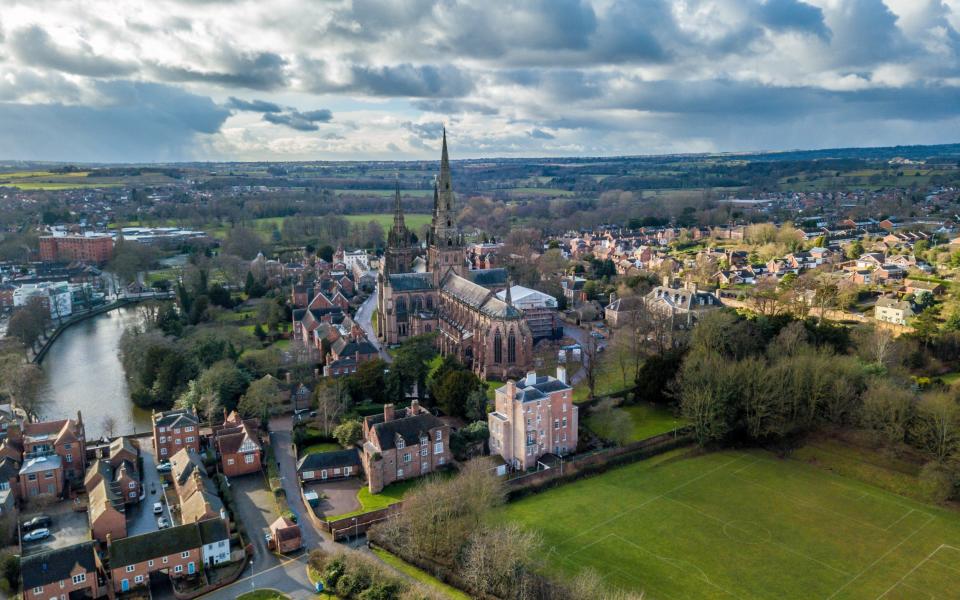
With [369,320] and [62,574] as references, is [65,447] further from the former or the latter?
[369,320]

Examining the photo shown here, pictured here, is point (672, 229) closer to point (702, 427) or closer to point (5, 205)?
point (702, 427)

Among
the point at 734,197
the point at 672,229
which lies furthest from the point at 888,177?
the point at 672,229

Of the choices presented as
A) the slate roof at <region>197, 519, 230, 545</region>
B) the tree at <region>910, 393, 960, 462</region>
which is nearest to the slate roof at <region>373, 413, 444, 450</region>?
the slate roof at <region>197, 519, 230, 545</region>

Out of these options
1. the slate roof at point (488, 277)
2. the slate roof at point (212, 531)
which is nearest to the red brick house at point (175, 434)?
the slate roof at point (212, 531)

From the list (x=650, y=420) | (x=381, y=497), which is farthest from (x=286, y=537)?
(x=650, y=420)

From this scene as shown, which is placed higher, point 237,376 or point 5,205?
point 5,205

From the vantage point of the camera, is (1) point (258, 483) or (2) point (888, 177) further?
(2) point (888, 177)

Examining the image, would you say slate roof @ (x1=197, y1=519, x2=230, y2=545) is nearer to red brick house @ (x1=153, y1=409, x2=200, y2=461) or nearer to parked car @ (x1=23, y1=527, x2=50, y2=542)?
parked car @ (x1=23, y1=527, x2=50, y2=542)
